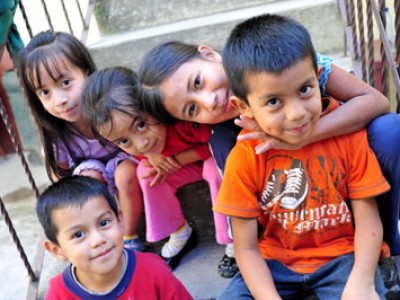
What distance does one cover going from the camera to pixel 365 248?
1.53m

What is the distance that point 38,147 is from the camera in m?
5.07

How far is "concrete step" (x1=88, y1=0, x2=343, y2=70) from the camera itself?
291cm

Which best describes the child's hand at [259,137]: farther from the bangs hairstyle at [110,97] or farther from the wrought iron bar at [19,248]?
the wrought iron bar at [19,248]

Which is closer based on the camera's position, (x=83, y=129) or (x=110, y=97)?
(x=110, y=97)

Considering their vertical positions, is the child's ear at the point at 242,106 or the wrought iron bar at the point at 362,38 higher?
the child's ear at the point at 242,106

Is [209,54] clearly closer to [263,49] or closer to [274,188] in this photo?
[263,49]

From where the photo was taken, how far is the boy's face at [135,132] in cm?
171

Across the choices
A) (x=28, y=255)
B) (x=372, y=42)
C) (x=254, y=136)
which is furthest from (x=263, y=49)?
(x=28, y=255)

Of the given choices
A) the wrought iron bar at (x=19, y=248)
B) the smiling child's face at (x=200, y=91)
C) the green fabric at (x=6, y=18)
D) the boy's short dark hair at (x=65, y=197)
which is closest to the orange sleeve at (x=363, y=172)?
the smiling child's face at (x=200, y=91)

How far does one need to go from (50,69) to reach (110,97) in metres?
0.41

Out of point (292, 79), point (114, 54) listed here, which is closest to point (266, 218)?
point (292, 79)

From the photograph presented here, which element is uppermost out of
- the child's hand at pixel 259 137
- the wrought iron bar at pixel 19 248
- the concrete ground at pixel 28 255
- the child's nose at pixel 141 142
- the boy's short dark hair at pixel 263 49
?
the boy's short dark hair at pixel 263 49

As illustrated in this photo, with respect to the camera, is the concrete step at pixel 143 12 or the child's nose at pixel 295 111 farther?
the concrete step at pixel 143 12

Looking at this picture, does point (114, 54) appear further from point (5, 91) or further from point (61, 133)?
point (5, 91)
